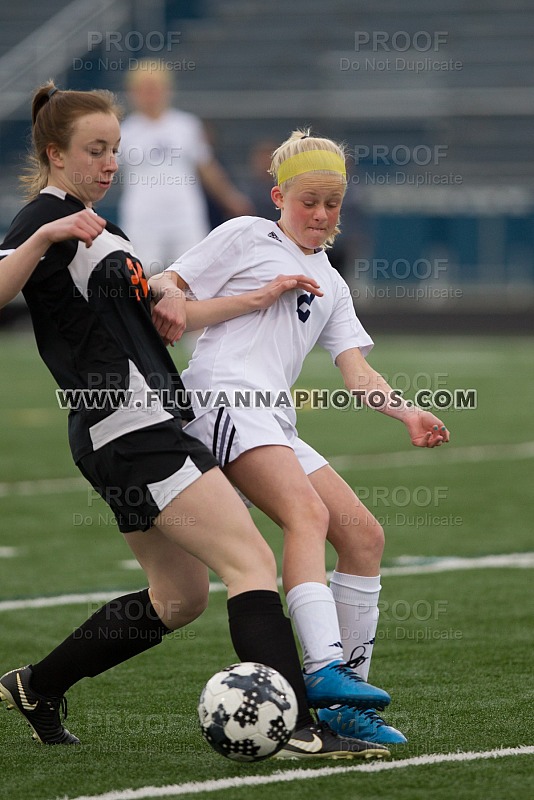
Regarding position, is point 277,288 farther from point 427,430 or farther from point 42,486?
point 42,486

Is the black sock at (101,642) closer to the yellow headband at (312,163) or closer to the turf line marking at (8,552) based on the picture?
the yellow headband at (312,163)

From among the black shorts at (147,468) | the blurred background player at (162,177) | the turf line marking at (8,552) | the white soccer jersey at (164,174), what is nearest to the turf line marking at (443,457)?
the turf line marking at (8,552)

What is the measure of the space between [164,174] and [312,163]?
959 cm

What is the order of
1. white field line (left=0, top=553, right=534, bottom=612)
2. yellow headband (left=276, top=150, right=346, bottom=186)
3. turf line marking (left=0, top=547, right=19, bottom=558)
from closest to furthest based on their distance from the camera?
yellow headband (left=276, top=150, right=346, bottom=186) < white field line (left=0, top=553, right=534, bottom=612) < turf line marking (left=0, top=547, right=19, bottom=558)

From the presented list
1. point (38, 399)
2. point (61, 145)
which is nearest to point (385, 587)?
point (61, 145)

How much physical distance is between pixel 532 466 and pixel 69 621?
16.6 feet

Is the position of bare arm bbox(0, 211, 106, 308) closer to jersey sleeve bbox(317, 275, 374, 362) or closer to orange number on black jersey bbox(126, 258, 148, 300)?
orange number on black jersey bbox(126, 258, 148, 300)

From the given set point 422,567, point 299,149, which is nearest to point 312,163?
point 299,149

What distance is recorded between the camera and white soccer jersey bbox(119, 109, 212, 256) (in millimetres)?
13070

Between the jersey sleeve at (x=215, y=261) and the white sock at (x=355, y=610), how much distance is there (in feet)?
3.09

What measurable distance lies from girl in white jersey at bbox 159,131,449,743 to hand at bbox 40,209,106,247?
1.78 feet

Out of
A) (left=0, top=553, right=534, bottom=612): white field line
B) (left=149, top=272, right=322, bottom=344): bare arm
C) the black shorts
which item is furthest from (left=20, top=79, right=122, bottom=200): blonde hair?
(left=0, top=553, right=534, bottom=612): white field line

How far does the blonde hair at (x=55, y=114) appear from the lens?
374 centimetres

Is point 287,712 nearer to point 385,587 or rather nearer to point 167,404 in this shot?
point 167,404
